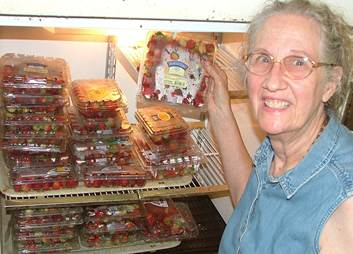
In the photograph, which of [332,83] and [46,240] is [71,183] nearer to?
[46,240]

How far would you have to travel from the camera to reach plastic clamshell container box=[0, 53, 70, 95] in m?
1.79

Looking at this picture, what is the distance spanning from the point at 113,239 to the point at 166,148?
1.49 ft

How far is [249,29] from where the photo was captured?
4.19 feet

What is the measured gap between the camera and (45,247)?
1990mm

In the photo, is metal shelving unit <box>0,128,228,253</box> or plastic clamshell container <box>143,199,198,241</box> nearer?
metal shelving unit <box>0,128,228,253</box>

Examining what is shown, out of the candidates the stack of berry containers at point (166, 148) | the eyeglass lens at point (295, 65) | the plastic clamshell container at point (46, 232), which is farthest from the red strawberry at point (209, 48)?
the plastic clamshell container at point (46, 232)

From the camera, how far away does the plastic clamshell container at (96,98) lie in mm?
1886

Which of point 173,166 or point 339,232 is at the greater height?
point 339,232

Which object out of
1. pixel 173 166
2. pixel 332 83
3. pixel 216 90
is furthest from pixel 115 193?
pixel 332 83

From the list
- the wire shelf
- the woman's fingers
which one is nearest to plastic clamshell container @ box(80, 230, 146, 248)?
the wire shelf

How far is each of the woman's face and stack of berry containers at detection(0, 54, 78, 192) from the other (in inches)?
33.7

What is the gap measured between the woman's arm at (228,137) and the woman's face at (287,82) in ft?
1.48

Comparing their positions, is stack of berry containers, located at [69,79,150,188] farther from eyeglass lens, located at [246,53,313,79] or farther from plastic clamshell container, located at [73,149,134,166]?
eyeglass lens, located at [246,53,313,79]

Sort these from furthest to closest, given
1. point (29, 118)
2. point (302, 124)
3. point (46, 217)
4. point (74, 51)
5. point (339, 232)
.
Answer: point (74, 51) < point (46, 217) < point (29, 118) < point (302, 124) < point (339, 232)
